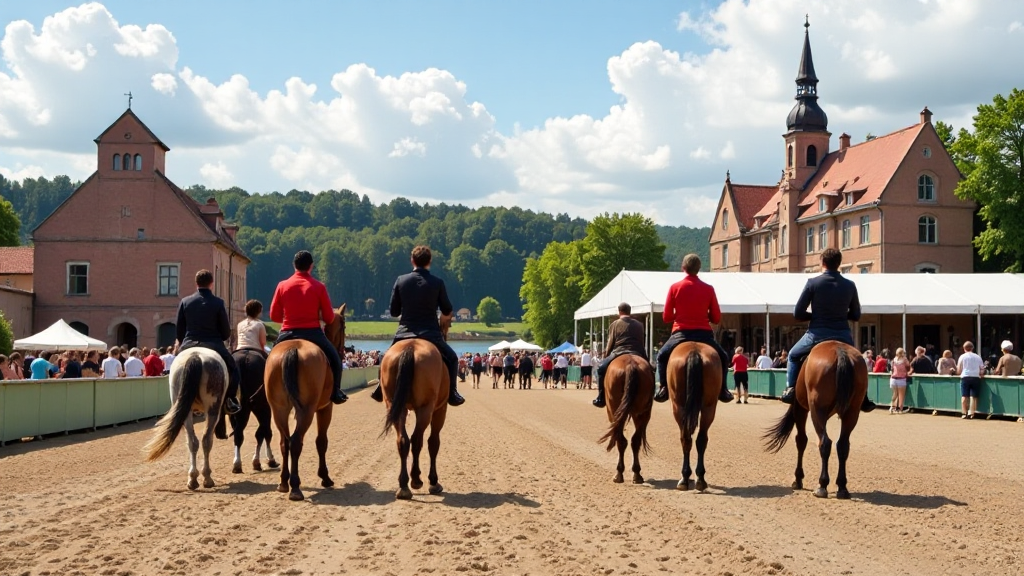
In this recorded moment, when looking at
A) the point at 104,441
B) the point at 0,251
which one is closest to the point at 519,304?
the point at 0,251

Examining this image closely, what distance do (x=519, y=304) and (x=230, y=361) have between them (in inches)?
7390

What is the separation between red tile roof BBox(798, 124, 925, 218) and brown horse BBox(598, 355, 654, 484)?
191 feet

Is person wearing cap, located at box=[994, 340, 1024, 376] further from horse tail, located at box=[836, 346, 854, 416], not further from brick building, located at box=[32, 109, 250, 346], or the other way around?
brick building, located at box=[32, 109, 250, 346]

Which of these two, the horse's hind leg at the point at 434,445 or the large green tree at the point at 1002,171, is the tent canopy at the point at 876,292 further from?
the horse's hind leg at the point at 434,445

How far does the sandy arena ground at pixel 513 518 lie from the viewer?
23.3 ft

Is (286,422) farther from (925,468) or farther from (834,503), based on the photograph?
(925,468)

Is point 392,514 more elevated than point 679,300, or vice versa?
point 679,300

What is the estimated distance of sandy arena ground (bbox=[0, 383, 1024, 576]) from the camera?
7102 millimetres

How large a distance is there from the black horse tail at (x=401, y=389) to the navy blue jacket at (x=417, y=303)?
53cm

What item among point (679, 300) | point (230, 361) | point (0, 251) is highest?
point (0, 251)

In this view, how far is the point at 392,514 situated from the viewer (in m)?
9.07

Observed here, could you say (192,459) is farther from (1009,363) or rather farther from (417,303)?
(1009,363)

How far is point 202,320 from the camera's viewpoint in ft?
38.1

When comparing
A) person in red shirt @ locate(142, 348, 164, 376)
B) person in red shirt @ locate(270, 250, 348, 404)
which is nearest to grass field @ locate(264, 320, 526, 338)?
person in red shirt @ locate(142, 348, 164, 376)
